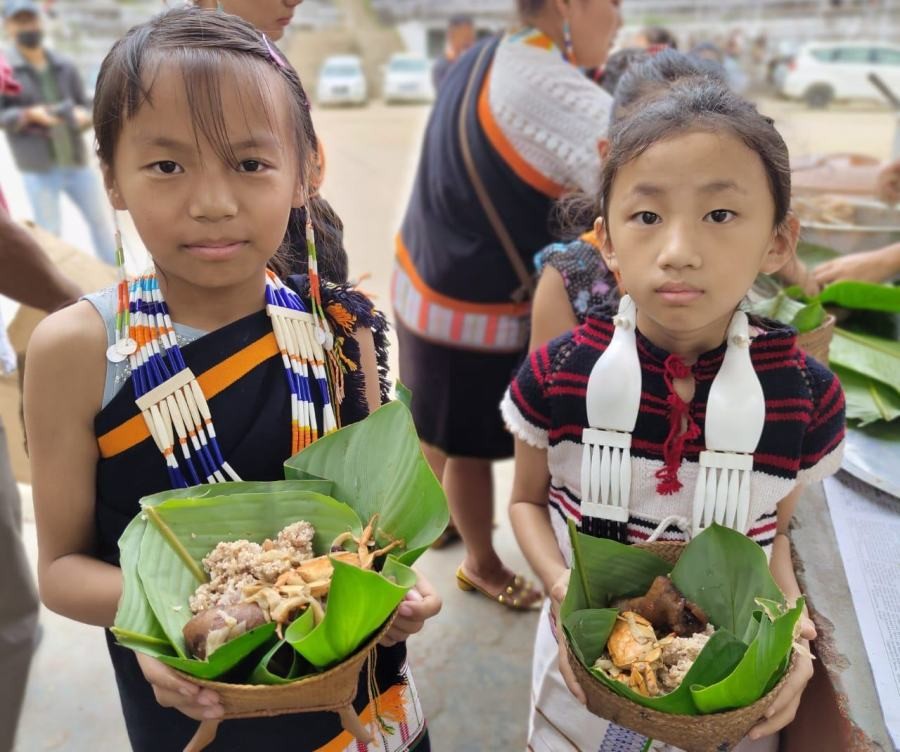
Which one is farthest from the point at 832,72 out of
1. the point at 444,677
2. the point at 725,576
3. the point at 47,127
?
the point at 725,576

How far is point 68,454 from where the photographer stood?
0.93 metres

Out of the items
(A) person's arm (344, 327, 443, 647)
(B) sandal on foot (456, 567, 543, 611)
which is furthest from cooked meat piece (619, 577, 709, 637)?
(B) sandal on foot (456, 567, 543, 611)

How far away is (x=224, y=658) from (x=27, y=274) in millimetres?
998

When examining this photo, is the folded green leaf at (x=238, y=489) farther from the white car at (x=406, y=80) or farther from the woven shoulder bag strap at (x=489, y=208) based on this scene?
the white car at (x=406, y=80)

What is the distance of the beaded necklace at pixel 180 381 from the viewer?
36.9 inches

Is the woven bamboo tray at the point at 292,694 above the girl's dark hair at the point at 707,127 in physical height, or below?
below

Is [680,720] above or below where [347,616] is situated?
below

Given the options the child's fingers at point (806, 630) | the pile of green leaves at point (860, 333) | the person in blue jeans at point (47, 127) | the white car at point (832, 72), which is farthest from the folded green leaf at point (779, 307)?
the white car at point (832, 72)

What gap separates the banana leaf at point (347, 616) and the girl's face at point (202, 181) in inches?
16.4

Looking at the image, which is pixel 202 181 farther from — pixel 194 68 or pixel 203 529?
pixel 203 529

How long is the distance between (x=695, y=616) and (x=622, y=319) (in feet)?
1.37

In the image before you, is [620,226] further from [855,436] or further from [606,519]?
[855,436]

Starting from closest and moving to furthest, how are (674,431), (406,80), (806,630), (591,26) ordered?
(806,630) < (674,431) < (591,26) < (406,80)

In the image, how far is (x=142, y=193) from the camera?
0.87 metres
